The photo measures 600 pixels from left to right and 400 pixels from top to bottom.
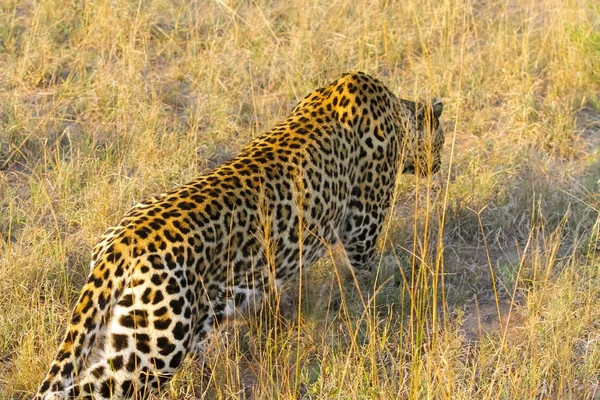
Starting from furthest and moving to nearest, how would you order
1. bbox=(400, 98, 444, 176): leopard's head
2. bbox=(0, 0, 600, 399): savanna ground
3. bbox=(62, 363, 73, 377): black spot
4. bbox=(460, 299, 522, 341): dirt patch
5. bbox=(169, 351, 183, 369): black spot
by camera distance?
bbox=(400, 98, 444, 176): leopard's head
bbox=(460, 299, 522, 341): dirt patch
bbox=(0, 0, 600, 399): savanna ground
bbox=(169, 351, 183, 369): black spot
bbox=(62, 363, 73, 377): black spot

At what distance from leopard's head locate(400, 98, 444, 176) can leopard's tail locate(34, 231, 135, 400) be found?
2.60 meters

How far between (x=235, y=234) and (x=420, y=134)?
89.8 inches

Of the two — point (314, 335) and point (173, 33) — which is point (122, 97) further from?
point (314, 335)

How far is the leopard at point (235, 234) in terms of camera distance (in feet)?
15.6

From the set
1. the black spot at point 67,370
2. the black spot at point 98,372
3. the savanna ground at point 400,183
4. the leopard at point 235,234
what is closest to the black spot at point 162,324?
the leopard at point 235,234

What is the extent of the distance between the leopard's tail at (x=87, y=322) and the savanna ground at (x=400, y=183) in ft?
2.70

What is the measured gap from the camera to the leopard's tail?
185 inches

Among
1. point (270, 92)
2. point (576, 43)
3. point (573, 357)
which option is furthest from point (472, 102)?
point (573, 357)

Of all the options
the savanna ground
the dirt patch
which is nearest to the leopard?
the savanna ground

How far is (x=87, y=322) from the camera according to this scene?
473cm

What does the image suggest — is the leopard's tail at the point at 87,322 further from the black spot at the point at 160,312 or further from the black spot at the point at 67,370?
the black spot at the point at 160,312

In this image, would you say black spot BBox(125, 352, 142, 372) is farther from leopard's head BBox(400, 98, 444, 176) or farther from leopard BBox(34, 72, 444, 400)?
leopard's head BBox(400, 98, 444, 176)

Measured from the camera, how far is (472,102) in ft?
29.6

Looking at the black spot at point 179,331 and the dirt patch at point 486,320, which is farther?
the dirt patch at point 486,320
